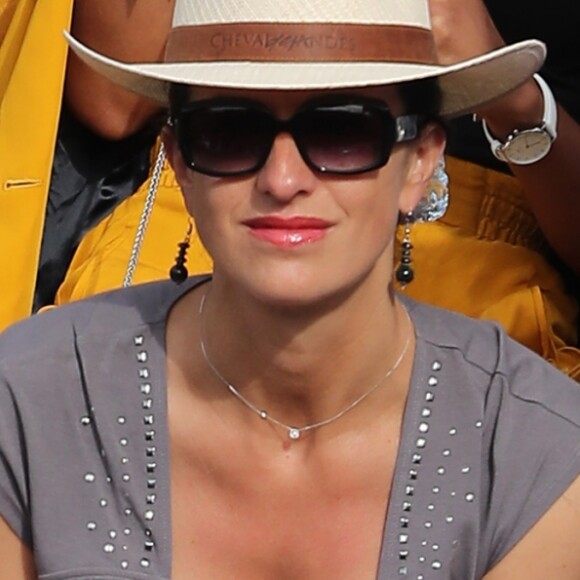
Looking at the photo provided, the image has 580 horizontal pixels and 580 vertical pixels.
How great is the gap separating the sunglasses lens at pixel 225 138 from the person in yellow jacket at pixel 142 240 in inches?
27.3

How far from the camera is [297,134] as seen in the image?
4.94ft

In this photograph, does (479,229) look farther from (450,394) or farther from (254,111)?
(254,111)

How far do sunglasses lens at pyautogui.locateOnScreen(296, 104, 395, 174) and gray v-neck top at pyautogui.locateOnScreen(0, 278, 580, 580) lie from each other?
0.35 meters

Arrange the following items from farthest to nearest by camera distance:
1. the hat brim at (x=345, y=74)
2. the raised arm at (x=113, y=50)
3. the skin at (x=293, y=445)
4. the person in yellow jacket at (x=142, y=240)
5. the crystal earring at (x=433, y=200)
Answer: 1. the raised arm at (x=113, y=50)
2. the person in yellow jacket at (x=142, y=240)
3. the crystal earring at (x=433, y=200)
4. the skin at (x=293, y=445)
5. the hat brim at (x=345, y=74)

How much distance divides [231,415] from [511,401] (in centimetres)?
35

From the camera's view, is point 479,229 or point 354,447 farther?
point 479,229

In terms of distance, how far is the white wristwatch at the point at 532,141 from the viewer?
2.15 metres

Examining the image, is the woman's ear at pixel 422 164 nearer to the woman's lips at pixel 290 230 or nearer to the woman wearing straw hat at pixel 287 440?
the woman wearing straw hat at pixel 287 440

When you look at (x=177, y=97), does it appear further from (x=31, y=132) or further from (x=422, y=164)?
(x=31, y=132)

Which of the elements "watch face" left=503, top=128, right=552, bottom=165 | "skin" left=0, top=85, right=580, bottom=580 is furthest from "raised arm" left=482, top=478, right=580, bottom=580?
"watch face" left=503, top=128, right=552, bottom=165

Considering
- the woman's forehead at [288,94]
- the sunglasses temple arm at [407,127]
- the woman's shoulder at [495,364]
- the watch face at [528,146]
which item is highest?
the woman's forehead at [288,94]

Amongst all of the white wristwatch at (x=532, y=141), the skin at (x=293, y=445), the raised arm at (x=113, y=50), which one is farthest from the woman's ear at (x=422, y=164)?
the raised arm at (x=113, y=50)

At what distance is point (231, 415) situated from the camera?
5.83ft

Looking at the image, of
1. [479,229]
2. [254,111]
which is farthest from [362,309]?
[479,229]
